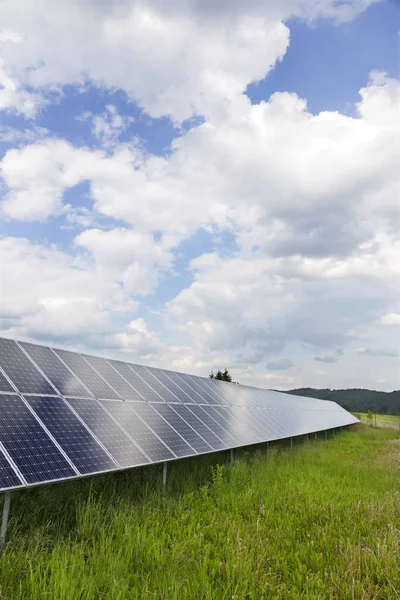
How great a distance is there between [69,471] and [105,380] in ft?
17.5

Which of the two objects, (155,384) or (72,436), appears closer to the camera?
(72,436)

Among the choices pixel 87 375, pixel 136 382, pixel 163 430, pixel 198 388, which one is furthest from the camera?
pixel 198 388

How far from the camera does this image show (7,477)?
6.96 meters

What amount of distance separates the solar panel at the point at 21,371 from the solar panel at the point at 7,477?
8.26 feet

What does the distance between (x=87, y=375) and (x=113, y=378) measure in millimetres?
1311

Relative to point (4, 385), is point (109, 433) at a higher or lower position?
lower

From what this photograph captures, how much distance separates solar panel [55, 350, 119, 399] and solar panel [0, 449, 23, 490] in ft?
14.9

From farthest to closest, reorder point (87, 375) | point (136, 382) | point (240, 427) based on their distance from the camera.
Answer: point (240, 427)
point (136, 382)
point (87, 375)

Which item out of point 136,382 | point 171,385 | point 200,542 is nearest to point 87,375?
point 136,382

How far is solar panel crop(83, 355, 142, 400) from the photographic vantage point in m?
13.3

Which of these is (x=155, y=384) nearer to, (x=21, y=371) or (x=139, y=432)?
(x=139, y=432)

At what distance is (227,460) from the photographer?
16.8 meters

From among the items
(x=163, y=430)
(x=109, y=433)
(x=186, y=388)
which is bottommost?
(x=163, y=430)

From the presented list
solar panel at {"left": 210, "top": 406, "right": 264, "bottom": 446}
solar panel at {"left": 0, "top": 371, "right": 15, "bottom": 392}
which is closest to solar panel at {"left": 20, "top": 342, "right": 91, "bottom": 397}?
solar panel at {"left": 0, "top": 371, "right": 15, "bottom": 392}
